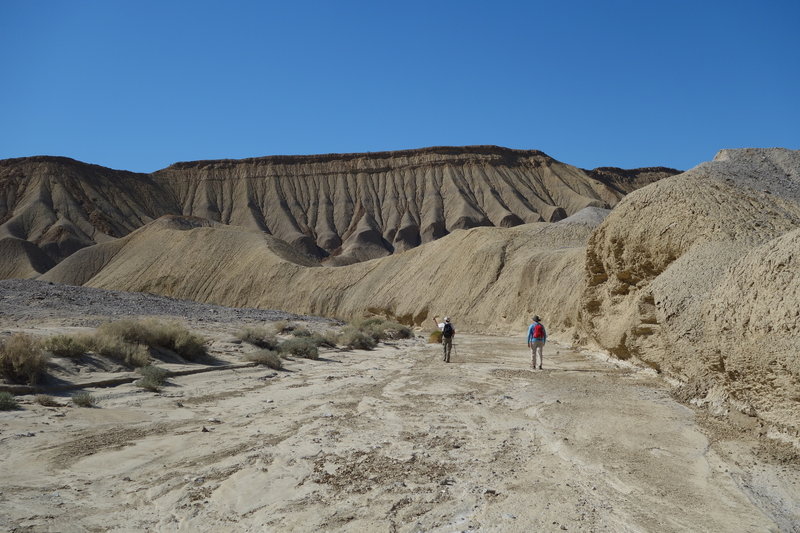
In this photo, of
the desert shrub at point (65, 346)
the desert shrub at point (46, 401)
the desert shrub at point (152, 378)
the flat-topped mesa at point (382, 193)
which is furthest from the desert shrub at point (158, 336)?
the flat-topped mesa at point (382, 193)

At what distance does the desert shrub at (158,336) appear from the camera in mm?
12188

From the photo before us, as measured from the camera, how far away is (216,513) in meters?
4.86

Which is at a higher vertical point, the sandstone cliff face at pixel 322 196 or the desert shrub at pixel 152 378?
the sandstone cliff face at pixel 322 196

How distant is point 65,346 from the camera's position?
1038cm

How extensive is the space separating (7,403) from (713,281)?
10.5 meters

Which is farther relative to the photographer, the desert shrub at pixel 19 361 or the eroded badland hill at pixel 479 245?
the desert shrub at pixel 19 361

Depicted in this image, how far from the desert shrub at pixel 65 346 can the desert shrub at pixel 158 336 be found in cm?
130

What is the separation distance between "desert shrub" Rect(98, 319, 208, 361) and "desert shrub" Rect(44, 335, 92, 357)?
1.30 meters

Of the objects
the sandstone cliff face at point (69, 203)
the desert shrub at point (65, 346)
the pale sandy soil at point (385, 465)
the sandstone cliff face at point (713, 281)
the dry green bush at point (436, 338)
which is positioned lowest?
the dry green bush at point (436, 338)

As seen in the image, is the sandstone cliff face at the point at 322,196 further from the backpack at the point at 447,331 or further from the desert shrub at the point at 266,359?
the desert shrub at the point at 266,359

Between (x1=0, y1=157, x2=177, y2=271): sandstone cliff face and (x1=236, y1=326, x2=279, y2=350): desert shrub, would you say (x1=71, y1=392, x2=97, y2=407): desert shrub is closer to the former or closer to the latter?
(x1=236, y1=326, x2=279, y2=350): desert shrub

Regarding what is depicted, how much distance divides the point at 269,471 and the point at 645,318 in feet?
32.7

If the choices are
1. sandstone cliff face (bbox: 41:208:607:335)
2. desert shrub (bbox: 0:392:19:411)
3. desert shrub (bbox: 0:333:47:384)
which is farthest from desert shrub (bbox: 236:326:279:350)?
sandstone cliff face (bbox: 41:208:607:335)

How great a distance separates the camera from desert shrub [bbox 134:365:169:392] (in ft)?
31.8
